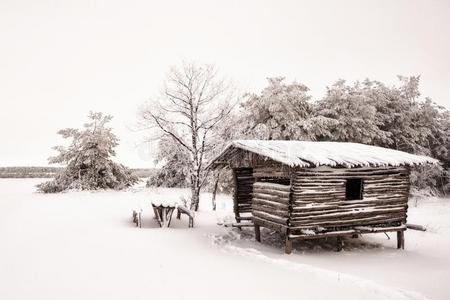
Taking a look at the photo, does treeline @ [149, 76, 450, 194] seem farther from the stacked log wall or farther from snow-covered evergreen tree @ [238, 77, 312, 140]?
the stacked log wall

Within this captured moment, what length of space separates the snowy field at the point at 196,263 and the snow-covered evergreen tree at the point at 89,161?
1339 centimetres

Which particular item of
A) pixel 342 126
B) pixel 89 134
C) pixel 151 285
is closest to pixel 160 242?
pixel 151 285

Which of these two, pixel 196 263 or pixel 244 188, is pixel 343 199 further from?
pixel 196 263

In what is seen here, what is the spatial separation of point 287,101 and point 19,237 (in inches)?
736

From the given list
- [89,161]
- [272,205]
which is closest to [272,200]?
[272,205]

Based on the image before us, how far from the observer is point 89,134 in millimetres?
34062

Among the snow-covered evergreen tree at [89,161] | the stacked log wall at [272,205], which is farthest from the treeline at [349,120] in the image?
the stacked log wall at [272,205]

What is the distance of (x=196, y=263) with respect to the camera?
11.4m

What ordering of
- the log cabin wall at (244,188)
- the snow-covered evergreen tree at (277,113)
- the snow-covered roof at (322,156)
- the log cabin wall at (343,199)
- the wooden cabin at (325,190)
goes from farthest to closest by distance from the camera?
the snow-covered evergreen tree at (277,113) → the log cabin wall at (244,188) → the log cabin wall at (343,199) → the wooden cabin at (325,190) → the snow-covered roof at (322,156)

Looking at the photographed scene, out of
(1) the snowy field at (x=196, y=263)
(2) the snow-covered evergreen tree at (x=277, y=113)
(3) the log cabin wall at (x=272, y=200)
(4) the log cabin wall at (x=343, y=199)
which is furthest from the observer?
(2) the snow-covered evergreen tree at (x=277, y=113)

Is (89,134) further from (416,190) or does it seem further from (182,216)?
(416,190)

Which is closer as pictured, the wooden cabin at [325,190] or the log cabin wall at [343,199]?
the wooden cabin at [325,190]

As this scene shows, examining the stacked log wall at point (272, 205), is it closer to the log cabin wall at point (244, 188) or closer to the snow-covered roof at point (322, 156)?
the snow-covered roof at point (322, 156)

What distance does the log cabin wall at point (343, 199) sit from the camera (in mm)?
12672
